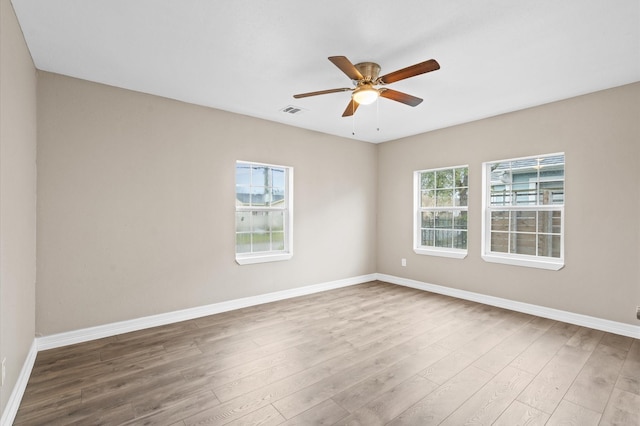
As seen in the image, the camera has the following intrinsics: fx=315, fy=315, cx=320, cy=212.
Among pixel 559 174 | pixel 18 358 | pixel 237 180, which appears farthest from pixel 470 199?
pixel 18 358

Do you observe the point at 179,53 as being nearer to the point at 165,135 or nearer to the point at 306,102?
the point at 165,135

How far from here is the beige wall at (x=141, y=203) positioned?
3.01 m

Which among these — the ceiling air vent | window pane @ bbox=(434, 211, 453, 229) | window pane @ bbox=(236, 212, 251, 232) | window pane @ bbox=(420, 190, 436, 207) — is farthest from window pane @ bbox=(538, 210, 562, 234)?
window pane @ bbox=(236, 212, 251, 232)

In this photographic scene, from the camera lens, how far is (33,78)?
2.78 metres

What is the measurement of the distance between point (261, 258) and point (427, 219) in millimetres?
2848

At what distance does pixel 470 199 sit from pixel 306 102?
2759mm

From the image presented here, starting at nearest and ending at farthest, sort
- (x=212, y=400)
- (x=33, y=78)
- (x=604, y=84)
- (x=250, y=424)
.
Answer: (x=250, y=424) → (x=212, y=400) → (x=33, y=78) → (x=604, y=84)

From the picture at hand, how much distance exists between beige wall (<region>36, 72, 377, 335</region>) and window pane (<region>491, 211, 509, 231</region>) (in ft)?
8.98

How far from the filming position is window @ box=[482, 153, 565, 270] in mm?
3883

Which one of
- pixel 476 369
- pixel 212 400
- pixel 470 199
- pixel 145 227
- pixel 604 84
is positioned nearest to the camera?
pixel 212 400

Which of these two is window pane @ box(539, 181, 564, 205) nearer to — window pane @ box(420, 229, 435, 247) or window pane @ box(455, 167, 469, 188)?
window pane @ box(455, 167, 469, 188)

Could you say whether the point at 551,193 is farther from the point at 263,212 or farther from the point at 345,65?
the point at 263,212

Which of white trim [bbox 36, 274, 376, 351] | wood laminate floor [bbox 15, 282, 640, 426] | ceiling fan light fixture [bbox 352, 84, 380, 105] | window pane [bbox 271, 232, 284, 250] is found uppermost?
ceiling fan light fixture [bbox 352, 84, 380, 105]

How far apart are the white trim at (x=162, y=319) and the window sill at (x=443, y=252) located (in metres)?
1.61
